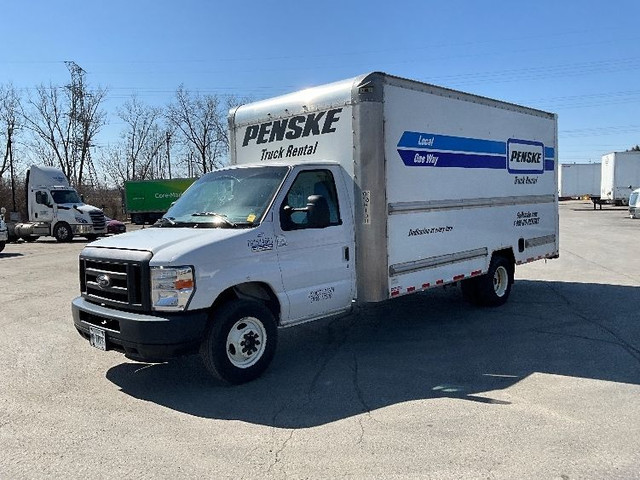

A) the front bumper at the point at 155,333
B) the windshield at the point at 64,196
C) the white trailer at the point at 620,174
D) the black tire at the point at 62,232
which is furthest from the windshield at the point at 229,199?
the white trailer at the point at 620,174

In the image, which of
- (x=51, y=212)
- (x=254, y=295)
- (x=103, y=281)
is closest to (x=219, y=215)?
(x=254, y=295)

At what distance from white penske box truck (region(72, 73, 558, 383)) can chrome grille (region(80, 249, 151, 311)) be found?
2cm

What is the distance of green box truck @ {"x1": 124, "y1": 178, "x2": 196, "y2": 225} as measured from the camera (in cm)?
4191

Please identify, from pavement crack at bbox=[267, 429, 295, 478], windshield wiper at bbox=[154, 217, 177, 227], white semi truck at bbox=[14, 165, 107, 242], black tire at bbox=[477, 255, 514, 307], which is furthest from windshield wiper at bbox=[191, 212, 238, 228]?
white semi truck at bbox=[14, 165, 107, 242]

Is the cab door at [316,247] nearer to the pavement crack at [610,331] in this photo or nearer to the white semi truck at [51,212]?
the pavement crack at [610,331]

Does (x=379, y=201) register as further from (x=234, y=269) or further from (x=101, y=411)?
(x=101, y=411)

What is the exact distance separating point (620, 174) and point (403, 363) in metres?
41.9

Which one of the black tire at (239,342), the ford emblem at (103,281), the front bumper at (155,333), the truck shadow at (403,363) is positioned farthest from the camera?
the ford emblem at (103,281)

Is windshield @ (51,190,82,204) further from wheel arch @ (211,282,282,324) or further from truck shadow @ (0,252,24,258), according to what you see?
wheel arch @ (211,282,282,324)

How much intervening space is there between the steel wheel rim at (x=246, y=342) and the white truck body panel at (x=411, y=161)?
59.2 inches

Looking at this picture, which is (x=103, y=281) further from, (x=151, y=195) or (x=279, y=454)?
(x=151, y=195)

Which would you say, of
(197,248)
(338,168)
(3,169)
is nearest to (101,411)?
(197,248)

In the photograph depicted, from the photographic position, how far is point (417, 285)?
704 centimetres

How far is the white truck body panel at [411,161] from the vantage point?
6.39 m
